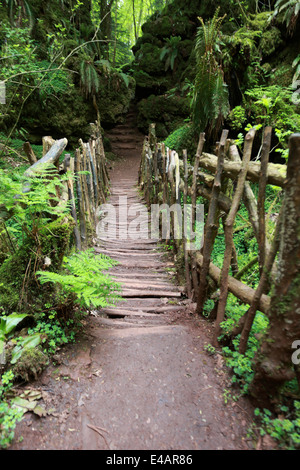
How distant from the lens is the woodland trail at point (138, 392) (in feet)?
4.99

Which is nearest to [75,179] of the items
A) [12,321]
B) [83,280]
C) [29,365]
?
[83,280]

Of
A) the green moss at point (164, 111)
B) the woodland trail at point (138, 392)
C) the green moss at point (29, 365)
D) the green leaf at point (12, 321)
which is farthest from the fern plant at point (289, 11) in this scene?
the green moss at point (29, 365)

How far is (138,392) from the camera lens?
1.86 m

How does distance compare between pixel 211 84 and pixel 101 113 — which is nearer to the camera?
pixel 211 84

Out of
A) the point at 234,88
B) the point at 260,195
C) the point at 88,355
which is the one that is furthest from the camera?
the point at 234,88

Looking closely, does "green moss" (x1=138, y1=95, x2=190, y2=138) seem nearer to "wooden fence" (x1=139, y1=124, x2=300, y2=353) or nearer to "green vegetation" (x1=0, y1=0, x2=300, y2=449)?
"green vegetation" (x1=0, y1=0, x2=300, y2=449)

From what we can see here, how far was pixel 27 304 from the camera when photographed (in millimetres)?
2145

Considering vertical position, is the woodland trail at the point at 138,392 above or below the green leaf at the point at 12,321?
below

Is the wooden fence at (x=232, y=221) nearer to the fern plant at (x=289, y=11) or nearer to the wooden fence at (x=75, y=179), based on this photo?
the wooden fence at (x=75, y=179)

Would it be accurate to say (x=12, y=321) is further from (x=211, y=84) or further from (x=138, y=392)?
(x=211, y=84)

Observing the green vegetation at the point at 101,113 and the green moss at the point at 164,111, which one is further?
the green moss at the point at 164,111

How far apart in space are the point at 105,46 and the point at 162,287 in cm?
1442
